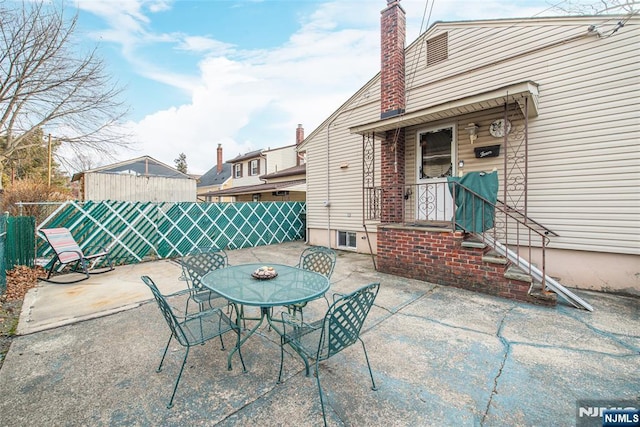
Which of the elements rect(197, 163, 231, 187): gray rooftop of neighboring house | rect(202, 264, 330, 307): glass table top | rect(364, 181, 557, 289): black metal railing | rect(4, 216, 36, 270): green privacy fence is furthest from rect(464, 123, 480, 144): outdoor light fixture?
rect(197, 163, 231, 187): gray rooftop of neighboring house

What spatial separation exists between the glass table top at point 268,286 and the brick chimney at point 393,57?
5031 mm

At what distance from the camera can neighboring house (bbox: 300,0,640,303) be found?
4.16 m

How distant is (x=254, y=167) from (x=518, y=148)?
1766 cm

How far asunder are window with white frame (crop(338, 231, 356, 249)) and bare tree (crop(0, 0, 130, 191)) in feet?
27.5

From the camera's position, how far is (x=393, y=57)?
634 centimetres

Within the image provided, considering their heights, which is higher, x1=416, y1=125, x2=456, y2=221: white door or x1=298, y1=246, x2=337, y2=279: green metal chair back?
x1=416, y1=125, x2=456, y2=221: white door

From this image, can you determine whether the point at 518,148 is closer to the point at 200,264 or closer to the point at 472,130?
the point at 472,130

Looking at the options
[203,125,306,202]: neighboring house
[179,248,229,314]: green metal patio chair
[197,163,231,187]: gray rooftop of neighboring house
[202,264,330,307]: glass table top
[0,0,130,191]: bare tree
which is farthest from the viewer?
[197,163,231,187]: gray rooftop of neighboring house

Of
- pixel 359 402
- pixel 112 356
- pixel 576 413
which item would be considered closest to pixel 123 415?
pixel 112 356

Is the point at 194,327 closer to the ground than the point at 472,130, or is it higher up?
closer to the ground

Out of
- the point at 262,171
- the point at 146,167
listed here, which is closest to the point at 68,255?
the point at 146,167

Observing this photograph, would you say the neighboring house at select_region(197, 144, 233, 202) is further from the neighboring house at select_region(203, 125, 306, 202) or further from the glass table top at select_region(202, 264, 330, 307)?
the glass table top at select_region(202, 264, 330, 307)

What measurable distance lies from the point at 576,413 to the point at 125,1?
34.4 ft

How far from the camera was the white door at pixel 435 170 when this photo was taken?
572cm
